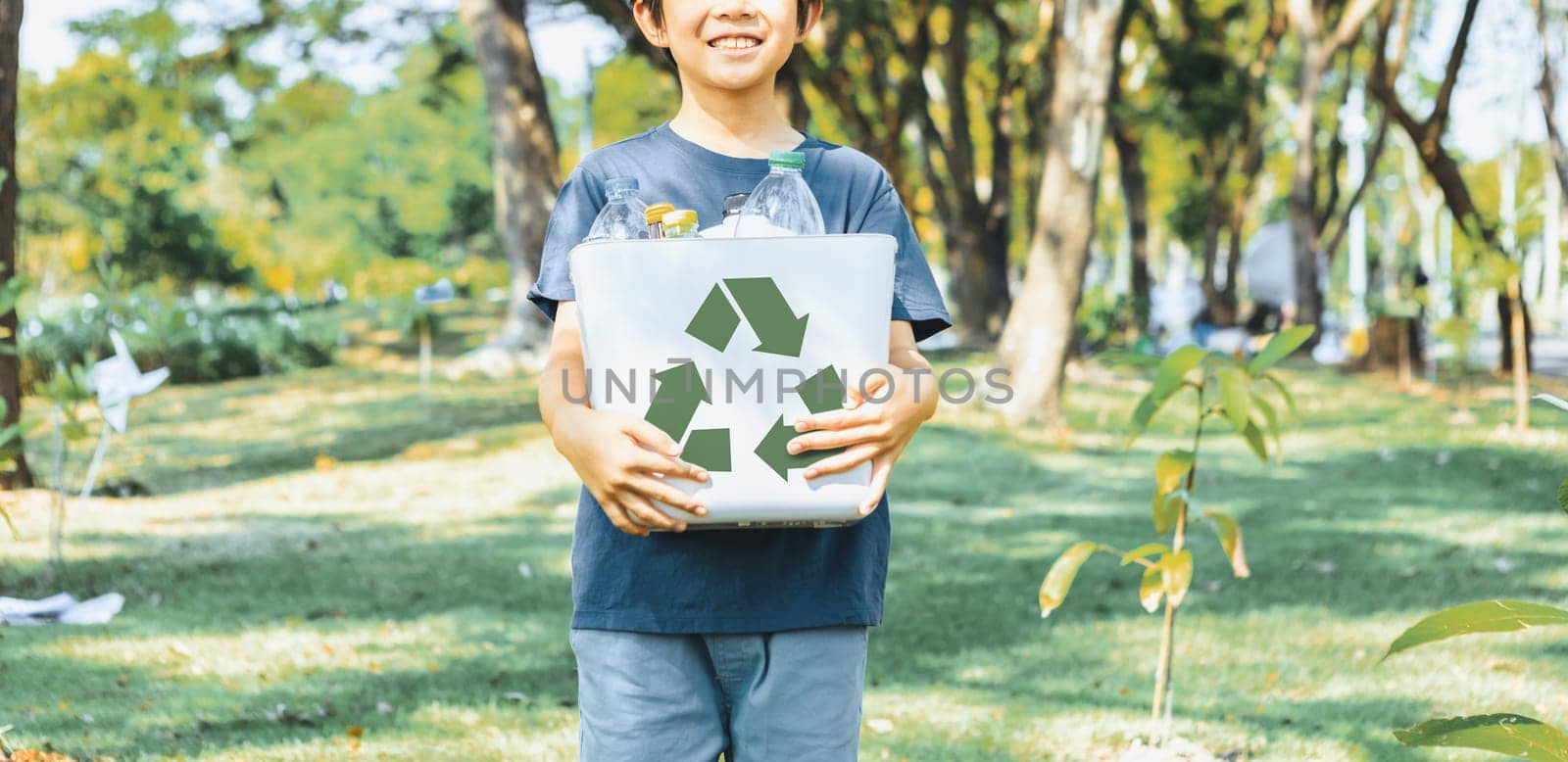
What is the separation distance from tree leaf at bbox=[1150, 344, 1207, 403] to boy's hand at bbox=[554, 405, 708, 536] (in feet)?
4.37

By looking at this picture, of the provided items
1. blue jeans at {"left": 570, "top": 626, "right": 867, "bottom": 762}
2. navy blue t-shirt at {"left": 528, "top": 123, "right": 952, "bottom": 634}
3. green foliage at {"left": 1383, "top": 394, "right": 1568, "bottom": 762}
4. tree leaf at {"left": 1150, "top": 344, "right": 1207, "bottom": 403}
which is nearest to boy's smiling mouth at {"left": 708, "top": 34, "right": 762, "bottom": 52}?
navy blue t-shirt at {"left": 528, "top": 123, "right": 952, "bottom": 634}

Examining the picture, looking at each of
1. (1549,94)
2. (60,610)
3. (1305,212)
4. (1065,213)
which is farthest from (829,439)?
(1305,212)

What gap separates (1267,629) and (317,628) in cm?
308

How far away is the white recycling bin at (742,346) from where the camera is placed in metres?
1.68

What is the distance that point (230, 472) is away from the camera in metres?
8.40

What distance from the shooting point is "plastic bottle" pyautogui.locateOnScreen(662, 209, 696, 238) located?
5.66ft

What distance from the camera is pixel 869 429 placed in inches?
68.0

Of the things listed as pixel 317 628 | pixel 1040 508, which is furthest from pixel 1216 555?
pixel 317 628

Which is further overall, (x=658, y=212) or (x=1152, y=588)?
(x=1152, y=588)

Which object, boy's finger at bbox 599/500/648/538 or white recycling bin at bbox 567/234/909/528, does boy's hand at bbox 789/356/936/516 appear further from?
boy's finger at bbox 599/500/648/538

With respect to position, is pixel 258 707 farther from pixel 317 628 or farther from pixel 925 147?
pixel 925 147

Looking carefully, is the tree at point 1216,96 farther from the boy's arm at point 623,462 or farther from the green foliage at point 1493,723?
the boy's arm at point 623,462

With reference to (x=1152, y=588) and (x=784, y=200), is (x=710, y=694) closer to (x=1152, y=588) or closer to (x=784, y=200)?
(x=784, y=200)

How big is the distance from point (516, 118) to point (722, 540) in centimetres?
1006
